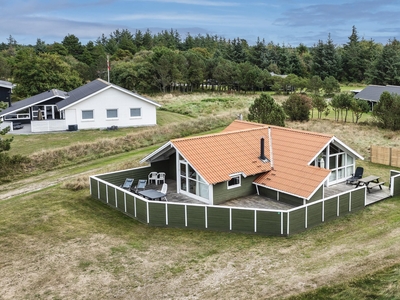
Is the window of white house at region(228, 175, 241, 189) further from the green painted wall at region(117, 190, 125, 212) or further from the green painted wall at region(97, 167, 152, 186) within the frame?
the green painted wall at region(97, 167, 152, 186)

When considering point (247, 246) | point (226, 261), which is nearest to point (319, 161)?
point (247, 246)

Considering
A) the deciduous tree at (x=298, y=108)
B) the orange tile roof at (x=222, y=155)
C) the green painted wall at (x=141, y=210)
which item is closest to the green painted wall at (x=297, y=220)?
the orange tile roof at (x=222, y=155)

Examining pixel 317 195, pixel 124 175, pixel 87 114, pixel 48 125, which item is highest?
pixel 87 114

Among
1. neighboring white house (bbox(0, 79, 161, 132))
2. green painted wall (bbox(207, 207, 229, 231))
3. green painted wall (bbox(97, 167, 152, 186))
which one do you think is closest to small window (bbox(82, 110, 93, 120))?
neighboring white house (bbox(0, 79, 161, 132))

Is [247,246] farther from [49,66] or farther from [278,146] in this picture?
[49,66]

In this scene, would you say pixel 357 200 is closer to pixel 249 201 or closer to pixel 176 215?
pixel 249 201

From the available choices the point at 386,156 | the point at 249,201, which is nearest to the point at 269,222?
the point at 249,201
